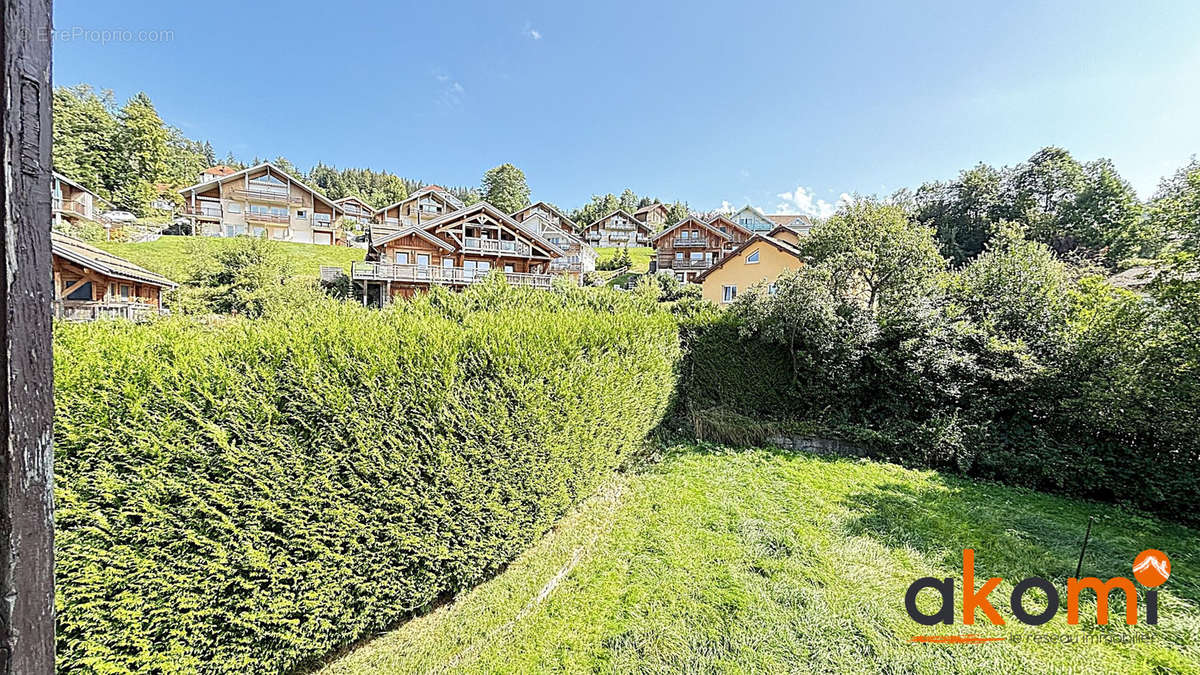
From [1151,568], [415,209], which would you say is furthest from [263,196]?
[1151,568]

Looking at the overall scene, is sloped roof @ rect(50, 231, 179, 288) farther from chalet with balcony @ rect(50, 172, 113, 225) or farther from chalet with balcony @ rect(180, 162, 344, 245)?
chalet with balcony @ rect(50, 172, 113, 225)

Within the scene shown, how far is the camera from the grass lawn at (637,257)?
1447 inches

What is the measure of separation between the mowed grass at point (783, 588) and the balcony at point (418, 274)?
54.3 feet

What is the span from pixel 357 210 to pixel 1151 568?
49503 millimetres

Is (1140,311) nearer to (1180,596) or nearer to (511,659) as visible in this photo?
(1180,596)

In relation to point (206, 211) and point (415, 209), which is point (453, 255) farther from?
point (206, 211)

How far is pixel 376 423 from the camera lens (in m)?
2.65

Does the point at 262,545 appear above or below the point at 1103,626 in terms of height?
above

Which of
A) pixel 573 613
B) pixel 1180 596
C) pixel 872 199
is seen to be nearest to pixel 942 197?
pixel 872 199

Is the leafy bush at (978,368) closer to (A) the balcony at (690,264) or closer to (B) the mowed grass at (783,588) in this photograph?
(B) the mowed grass at (783,588)

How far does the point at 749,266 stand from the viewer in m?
22.2

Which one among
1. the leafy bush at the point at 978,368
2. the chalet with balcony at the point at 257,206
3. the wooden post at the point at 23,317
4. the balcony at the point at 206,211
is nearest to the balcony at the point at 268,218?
the chalet with balcony at the point at 257,206

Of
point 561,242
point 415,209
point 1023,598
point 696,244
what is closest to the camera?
point 1023,598

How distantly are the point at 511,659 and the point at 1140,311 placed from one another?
8.37 m
